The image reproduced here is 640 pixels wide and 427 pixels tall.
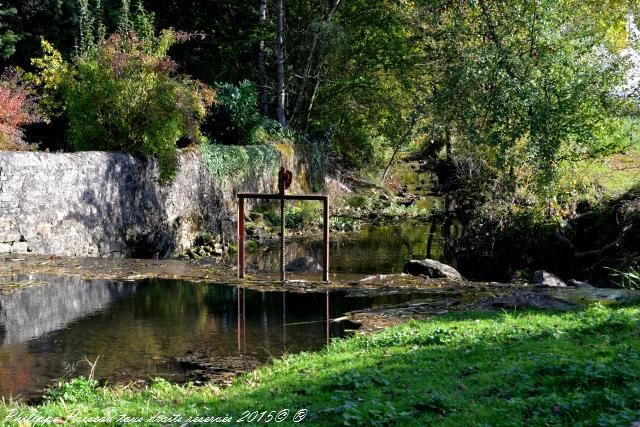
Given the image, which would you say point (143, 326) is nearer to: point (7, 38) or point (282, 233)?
point (282, 233)

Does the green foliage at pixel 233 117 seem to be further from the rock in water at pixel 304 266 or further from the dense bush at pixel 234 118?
the rock in water at pixel 304 266

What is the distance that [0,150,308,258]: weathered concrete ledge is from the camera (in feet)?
47.6

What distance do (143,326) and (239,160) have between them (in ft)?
43.5

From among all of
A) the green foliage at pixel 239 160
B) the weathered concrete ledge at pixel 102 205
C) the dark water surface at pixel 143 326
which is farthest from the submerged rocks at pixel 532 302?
the green foliage at pixel 239 160

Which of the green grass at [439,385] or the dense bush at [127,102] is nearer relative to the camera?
the green grass at [439,385]

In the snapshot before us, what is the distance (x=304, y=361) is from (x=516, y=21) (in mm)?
11561

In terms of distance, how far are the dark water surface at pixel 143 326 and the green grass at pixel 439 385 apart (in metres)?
0.83

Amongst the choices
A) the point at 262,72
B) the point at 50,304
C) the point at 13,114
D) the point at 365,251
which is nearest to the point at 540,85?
the point at 365,251

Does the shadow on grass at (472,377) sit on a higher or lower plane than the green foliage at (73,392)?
higher

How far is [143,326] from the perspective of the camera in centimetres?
979

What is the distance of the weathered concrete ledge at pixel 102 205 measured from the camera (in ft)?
47.6

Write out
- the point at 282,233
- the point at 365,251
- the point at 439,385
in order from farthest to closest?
the point at 365,251
the point at 282,233
the point at 439,385

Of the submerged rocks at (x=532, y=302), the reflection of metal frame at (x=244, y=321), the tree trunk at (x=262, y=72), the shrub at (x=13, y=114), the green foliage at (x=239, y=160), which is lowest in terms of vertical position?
the reflection of metal frame at (x=244, y=321)

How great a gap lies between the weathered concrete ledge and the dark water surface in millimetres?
2714
